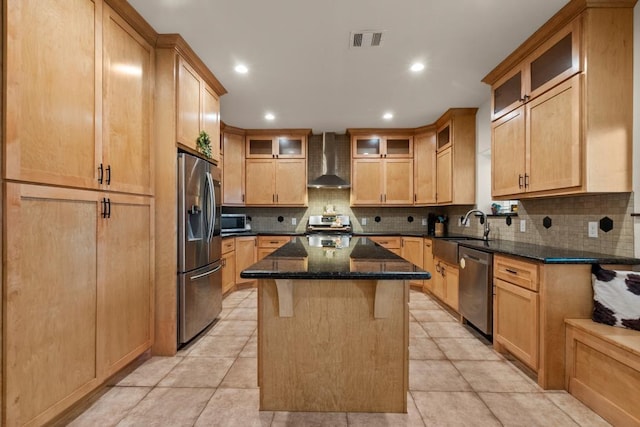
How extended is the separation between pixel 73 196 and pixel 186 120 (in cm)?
121

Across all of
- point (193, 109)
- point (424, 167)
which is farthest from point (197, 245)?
point (424, 167)

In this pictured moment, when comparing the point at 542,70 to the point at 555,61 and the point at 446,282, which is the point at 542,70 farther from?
the point at 446,282

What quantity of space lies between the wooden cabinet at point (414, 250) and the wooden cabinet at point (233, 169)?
274cm

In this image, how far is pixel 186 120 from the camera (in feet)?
8.44

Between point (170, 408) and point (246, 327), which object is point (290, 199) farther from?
point (170, 408)

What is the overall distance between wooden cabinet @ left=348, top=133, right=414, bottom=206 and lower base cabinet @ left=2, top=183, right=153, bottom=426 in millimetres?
3424

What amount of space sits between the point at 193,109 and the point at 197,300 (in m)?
1.77

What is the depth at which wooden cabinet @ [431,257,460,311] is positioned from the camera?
3289 mm

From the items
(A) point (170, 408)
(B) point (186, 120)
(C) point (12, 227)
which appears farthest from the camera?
(B) point (186, 120)

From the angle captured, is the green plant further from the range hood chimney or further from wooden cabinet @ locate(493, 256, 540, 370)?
wooden cabinet @ locate(493, 256, 540, 370)

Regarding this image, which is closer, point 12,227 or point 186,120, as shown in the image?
point 12,227

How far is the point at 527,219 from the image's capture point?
2.88 meters

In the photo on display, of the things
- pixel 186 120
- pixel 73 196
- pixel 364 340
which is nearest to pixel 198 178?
pixel 186 120

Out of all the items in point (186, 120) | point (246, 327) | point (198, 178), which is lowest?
point (246, 327)
